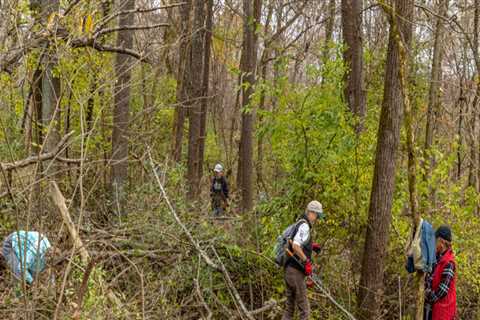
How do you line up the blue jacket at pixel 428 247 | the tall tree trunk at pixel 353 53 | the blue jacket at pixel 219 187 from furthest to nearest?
the blue jacket at pixel 219 187 < the tall tree trunk at pixel 353 53 < the blue jacket at pixel 428 247

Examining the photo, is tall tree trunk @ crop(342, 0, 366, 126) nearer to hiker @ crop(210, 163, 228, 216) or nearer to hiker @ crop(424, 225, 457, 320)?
hiker @ crop(424, 225, 457, 320)

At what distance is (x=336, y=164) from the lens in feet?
27.3

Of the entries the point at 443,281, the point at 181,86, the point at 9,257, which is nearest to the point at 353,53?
the point at 443,281

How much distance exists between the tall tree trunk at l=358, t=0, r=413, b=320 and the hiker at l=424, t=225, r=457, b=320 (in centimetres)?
86

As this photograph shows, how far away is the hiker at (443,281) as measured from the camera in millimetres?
6891

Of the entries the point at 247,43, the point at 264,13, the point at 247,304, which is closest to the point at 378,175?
the point at 247,304

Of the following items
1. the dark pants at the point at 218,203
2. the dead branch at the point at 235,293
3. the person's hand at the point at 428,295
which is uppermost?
the dark pants at the point at 218,203

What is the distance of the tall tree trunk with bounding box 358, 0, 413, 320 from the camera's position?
740 centimetres

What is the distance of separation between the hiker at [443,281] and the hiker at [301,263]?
1522 mm

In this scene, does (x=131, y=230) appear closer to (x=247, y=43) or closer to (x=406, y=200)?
(x=406, y=200)

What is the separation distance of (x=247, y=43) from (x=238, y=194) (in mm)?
4363

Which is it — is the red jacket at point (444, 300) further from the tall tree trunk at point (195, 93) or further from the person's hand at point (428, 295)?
the tall tree trunk at point (195, 93)

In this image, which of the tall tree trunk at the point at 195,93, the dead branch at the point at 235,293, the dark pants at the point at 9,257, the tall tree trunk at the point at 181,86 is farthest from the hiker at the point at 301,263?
the tall tree trunk at the point at 181,86

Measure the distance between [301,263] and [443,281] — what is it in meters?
1.78
